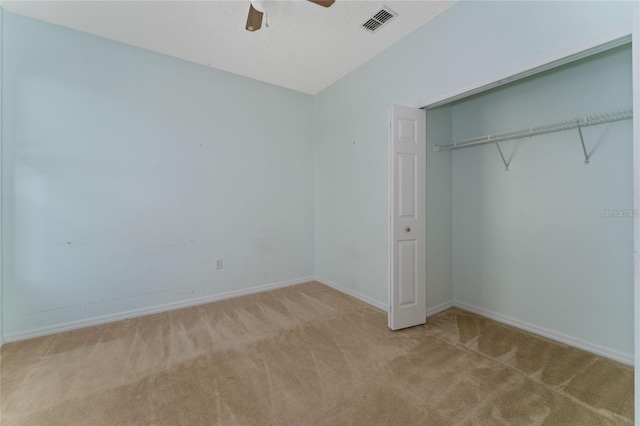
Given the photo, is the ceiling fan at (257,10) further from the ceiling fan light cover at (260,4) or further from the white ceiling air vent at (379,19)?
the white ceiling air vent at (379,19)

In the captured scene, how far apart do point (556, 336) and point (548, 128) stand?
6.30 feet

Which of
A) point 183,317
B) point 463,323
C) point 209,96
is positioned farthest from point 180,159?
point 463,323

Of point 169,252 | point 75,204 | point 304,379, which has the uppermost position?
point 75,204

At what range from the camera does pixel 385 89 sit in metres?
3.07

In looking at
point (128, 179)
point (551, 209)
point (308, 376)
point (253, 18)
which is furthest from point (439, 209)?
point (128, 179)

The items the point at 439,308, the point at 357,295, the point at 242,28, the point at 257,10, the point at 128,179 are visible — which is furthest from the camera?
the point at 357,295

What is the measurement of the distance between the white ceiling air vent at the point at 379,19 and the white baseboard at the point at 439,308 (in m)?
3.12

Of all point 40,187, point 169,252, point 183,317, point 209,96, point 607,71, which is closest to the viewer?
point 607,71

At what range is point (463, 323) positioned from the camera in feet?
8.93

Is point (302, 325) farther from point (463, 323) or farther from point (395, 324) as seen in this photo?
point (463, 323)

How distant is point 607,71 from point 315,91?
3.31 m

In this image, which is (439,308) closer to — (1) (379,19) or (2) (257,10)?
(1) (379,19)

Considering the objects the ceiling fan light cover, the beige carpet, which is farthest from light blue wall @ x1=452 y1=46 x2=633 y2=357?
the ceiling fan light cover

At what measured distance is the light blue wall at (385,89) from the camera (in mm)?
1795
